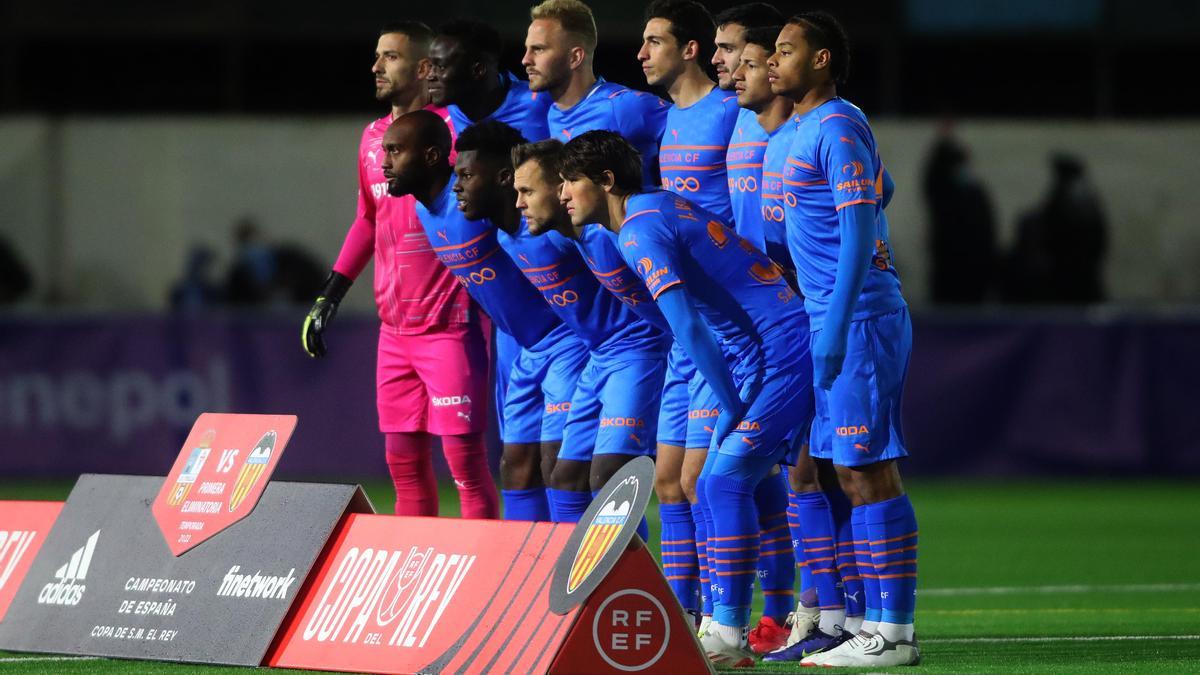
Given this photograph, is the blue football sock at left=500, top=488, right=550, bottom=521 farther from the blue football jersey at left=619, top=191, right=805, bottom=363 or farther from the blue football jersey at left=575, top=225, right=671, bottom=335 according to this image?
the blue football jersey at left=619, top=191, right=805, bottom=363

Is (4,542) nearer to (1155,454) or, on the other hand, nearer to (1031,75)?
(1155,454)

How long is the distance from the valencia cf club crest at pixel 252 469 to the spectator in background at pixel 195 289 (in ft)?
36.5

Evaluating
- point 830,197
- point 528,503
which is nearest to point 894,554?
point 830,197

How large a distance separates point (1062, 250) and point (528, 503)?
11.7 metres

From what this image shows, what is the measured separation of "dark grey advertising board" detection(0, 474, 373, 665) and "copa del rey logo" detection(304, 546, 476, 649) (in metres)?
0.17

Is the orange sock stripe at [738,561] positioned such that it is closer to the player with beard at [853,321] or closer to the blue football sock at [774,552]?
the player with beard at [853,321]

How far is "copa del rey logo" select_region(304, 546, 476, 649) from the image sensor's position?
657cm

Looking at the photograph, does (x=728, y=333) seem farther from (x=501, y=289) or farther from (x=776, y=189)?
(x=501, y=289)

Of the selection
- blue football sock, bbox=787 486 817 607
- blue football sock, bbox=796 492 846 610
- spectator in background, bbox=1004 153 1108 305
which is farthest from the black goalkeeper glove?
spectator in background, bbox=1004 153 1108 305

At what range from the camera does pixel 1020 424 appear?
1661 cm

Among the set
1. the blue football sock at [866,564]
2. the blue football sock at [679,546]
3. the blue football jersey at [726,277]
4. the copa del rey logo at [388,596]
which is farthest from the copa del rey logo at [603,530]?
the blue football sock at [679,546]

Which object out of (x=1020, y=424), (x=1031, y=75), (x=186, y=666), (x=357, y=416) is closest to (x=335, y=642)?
(x=186, y=666)

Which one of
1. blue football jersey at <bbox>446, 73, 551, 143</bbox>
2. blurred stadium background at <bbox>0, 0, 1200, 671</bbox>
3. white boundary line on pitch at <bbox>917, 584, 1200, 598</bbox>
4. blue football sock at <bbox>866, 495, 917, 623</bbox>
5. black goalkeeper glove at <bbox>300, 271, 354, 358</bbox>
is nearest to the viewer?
blue football sock at <bbox>866, 495, 917, 623</bbox>

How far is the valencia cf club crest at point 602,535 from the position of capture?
6.03 metres
